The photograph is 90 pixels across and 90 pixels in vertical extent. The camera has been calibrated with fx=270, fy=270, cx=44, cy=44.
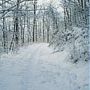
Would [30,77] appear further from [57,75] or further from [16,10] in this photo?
[16,10]

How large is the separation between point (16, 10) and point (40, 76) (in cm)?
624

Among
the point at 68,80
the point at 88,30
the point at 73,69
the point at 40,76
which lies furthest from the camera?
the point at 88,30

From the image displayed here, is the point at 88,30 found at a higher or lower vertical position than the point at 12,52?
higher

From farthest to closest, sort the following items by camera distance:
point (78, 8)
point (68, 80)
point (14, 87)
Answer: point (78, 8) < point (68, 80) < point (14, 87)

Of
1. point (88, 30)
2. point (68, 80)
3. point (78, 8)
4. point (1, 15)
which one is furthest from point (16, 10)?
point (68, 80)

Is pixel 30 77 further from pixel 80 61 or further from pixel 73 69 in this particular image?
pixel 80 61

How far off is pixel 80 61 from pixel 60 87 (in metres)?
4.60

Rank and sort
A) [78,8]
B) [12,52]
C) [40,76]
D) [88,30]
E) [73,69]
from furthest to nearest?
[12,52] → [78,8] → [88,30] → [73,69] → [40,76]

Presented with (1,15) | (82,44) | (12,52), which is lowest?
(12,52)

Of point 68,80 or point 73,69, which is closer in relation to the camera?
point 68,80

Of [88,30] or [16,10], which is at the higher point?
[16,10]

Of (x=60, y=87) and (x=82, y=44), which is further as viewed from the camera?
(x=82, y=44)

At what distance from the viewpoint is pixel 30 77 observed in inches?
446

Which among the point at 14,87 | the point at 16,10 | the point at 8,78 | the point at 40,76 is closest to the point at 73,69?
the point at 40,76
